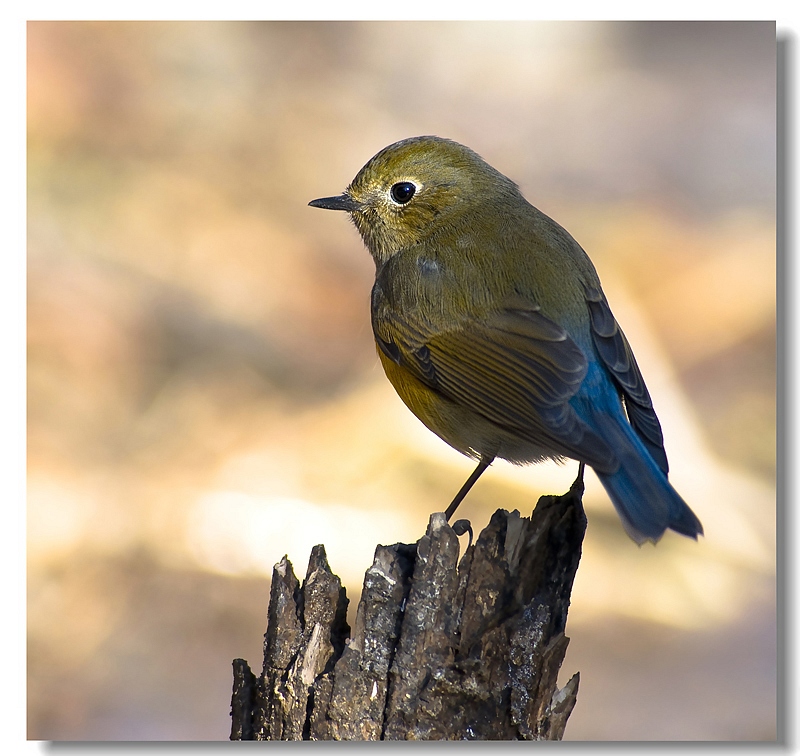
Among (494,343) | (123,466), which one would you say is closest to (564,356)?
(494,343)

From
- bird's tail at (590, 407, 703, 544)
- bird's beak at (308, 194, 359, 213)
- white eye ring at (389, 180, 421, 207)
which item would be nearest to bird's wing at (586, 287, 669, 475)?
bird's tail at (590, 407, 703, 544)

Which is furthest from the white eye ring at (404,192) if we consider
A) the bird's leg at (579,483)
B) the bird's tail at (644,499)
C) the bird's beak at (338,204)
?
the bird's tail at (644,499)

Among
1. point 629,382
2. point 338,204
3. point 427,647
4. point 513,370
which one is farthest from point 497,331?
point 427,647

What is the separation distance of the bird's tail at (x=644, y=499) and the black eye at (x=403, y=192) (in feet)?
3.61

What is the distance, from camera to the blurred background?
135 inches

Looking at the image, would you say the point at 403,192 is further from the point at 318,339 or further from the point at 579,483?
the point at 318,339

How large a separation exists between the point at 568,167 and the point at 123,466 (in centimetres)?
206

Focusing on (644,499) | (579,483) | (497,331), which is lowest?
(644,499)

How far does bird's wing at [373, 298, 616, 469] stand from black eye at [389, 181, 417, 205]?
1.50 feet

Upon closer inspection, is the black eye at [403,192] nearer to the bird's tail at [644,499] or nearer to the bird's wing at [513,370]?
the bird's wing at [513,370]

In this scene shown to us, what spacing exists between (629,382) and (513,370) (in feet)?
1.08

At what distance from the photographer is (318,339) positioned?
4672 mm

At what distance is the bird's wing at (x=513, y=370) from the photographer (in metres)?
2.57
